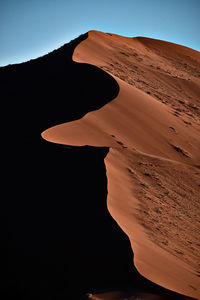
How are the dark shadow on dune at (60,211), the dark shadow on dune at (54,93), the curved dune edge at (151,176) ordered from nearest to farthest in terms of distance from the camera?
the curved dune edge at (151,176) → the dark shadow on dune at (60,211) → the dark shadow on dune at (54,93)

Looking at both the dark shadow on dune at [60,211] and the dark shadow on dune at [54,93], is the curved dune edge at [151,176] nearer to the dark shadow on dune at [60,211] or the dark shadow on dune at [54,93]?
the dark shadow on dune at [60,211]

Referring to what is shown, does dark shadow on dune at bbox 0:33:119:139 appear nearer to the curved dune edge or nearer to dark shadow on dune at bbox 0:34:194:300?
dark shadow on dune at bbox 0:34:194:300

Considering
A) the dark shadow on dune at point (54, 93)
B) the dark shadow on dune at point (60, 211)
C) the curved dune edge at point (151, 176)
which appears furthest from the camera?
the dark shadow on dune at point (54, 93)

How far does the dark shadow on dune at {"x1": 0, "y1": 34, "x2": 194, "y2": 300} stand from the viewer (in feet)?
20.5

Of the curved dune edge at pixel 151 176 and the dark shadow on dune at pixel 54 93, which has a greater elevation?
the dark shadow on dune at pixel 54 93

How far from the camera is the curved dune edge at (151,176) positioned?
6.08m

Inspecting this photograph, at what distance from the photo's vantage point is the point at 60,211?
26.5ft

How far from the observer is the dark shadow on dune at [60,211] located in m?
6.24

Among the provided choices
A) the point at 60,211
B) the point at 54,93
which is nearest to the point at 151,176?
the point at 60,211

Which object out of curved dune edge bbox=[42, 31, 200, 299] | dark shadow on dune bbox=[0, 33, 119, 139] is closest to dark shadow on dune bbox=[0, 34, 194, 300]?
dark shadow on dune bbox=[0, 33, 119, 139]

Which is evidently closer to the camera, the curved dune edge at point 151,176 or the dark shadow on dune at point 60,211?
the curved dune edge at point 151,176

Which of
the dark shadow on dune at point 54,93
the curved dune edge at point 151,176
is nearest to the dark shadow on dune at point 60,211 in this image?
the dark shadow on dune at point 54,93

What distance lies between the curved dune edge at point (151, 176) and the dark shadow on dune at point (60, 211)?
0.31 metres

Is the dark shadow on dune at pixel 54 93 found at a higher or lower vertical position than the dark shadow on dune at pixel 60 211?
higher
